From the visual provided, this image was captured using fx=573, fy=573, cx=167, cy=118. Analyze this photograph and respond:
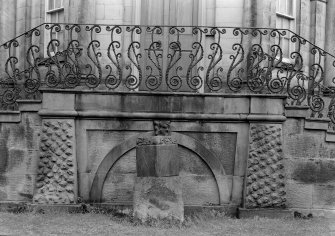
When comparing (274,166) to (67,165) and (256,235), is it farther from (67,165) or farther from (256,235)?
(67,165)

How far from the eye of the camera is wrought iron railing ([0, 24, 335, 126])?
1058cm

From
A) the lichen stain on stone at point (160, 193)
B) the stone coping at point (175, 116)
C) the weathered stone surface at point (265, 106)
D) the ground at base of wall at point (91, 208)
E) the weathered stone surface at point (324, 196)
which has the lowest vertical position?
the ground at base of wall at point (91, 208)

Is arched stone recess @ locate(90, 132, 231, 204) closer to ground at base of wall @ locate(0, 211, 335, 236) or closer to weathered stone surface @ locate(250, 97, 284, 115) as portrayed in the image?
ground at base of wall @ locate(0, 211, 335, 236)

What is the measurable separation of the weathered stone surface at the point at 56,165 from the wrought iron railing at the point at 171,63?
90cm

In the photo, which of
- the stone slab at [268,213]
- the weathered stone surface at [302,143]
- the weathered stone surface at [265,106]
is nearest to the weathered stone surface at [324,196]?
the weathered stone surface at [302,143]

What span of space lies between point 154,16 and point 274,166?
14.8 feet

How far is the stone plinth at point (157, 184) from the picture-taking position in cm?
905

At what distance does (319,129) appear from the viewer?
10453mm

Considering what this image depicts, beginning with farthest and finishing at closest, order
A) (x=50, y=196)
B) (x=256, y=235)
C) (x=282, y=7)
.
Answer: (x=282, y=7)
(x=50, y=196)
(x=256, y=235)

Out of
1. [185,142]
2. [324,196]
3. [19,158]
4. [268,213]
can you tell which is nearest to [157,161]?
[185,142]

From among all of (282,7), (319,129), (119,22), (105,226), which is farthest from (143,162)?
(282,7)

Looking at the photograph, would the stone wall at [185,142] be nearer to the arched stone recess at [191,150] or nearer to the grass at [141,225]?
the arched stone recess at [191,150]

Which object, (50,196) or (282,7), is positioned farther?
(282,7)

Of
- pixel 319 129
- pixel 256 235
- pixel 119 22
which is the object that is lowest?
pixel 256 235
